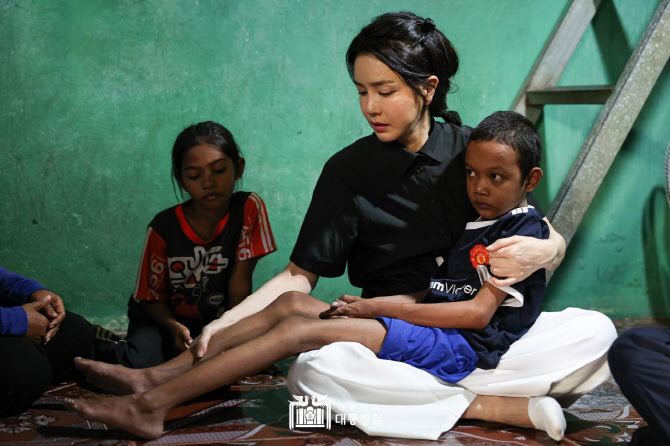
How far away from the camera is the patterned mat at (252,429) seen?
6.65ft

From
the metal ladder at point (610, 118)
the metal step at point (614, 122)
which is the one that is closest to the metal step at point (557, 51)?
the metal ladder at point (610, 118)

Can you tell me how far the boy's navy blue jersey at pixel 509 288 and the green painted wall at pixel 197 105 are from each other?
1306 mm

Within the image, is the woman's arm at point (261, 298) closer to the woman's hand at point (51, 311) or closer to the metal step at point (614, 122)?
the woman's hand at point (51, 311)

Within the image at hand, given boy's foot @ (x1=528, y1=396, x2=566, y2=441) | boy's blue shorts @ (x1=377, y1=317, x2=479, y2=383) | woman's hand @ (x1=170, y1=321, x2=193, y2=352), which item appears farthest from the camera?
woman's hand @ (x1=170, y1=321, x2=193, y2=352)

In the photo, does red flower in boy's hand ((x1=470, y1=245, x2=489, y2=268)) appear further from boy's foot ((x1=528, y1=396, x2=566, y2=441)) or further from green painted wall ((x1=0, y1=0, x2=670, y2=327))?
green painted wall ((x1=0, y1=0, x2=670, y2=327))

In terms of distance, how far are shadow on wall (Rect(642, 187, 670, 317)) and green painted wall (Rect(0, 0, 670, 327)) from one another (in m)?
0.13

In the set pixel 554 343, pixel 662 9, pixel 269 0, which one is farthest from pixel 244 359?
pixel 662 9

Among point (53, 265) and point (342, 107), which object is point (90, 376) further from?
point (342, 107)

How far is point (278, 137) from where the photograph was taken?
334 centimetres

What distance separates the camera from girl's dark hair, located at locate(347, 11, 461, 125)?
7.25 ft

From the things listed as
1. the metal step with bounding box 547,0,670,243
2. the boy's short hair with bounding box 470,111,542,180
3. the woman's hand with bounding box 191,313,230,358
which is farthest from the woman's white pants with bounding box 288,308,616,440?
the metal step with bounding box 547,0,670,243

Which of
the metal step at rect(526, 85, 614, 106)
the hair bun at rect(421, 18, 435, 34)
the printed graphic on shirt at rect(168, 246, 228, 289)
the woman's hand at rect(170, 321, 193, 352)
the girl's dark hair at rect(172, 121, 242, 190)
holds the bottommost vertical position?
the woman's hand at rect(170, 321, 193, 352)

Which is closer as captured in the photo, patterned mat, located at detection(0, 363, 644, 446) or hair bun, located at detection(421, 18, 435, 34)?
patterned mat, located at detection(0, 363, 644, 446)

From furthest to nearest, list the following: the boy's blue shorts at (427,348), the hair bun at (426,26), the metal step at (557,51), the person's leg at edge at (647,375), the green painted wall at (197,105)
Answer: the metal step at (557,51) < the green painted wall at (197,105) < the hair bun at (426,26) < the boy's blue shorts at (427,348) < the person's leg at edge at (647,375)
